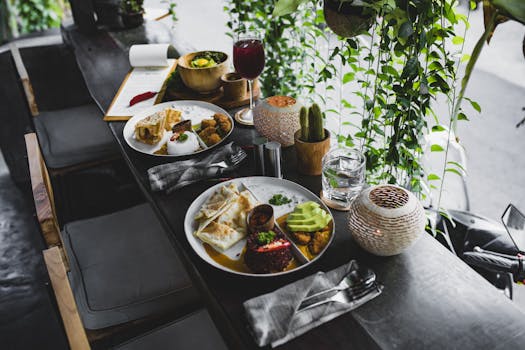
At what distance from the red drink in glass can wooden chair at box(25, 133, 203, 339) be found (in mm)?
649

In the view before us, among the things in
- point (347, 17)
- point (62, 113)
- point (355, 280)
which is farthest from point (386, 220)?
point (62, 113)

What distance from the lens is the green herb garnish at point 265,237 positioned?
928mm

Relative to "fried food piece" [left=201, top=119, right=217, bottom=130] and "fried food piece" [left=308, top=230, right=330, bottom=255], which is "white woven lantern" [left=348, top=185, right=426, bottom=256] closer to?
"fried food piece" [left=308, top=230, right=330, bottom=255]

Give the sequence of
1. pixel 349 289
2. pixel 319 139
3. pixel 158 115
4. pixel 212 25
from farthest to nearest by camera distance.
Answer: pixel 212 25, pixel 158 115, pixel 319 139, pixel 349 289

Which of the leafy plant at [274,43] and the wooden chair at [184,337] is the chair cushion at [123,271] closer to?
the wooden chair at [184,337]

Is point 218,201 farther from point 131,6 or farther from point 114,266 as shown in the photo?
point 131,6

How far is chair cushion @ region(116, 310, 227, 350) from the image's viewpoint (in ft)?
3.80

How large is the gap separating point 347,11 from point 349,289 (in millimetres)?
686

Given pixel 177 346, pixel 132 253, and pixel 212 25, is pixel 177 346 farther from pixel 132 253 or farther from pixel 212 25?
pixel 212 25

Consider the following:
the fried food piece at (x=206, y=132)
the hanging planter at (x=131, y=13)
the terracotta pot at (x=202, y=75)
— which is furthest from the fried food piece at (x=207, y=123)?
the hanging planter at (x=131, y=13)

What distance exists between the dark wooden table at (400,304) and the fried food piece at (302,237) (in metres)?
0.06

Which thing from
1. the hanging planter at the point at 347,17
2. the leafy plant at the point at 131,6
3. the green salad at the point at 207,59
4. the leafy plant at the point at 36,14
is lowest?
the leafy plant at the point at 36,14

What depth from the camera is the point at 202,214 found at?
3.53ft

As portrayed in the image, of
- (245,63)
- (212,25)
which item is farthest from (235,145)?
(212,25)
